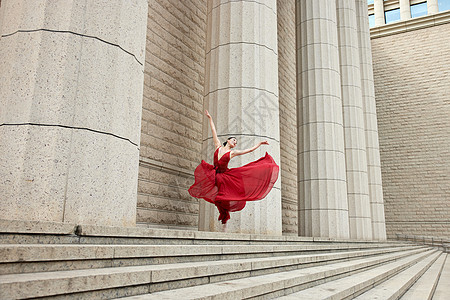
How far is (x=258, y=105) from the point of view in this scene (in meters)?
6.98

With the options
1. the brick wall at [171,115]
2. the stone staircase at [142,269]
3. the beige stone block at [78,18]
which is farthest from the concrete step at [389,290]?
the brick wall at [171,115]

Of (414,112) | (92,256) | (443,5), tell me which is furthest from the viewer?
(443,5)

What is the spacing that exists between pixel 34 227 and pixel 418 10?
85.9 feet

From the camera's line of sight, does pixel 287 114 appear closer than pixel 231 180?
No

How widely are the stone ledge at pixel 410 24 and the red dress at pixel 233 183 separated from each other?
2066 cm

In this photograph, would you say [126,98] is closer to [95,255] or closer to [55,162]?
[55,162]

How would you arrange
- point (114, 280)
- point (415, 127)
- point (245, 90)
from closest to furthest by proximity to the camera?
point (114, 280) → point (245, 90) → point (415, 127)

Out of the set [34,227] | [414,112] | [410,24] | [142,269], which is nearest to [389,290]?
[142,269]

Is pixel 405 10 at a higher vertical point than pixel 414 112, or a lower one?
higher

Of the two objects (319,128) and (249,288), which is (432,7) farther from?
(249,288)

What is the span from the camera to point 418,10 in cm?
2348

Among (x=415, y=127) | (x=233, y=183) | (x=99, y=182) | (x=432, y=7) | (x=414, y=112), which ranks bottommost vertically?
(x=99, y=182)

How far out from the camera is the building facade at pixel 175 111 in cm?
332

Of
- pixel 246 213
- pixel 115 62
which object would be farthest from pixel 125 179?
pixel 246 213
